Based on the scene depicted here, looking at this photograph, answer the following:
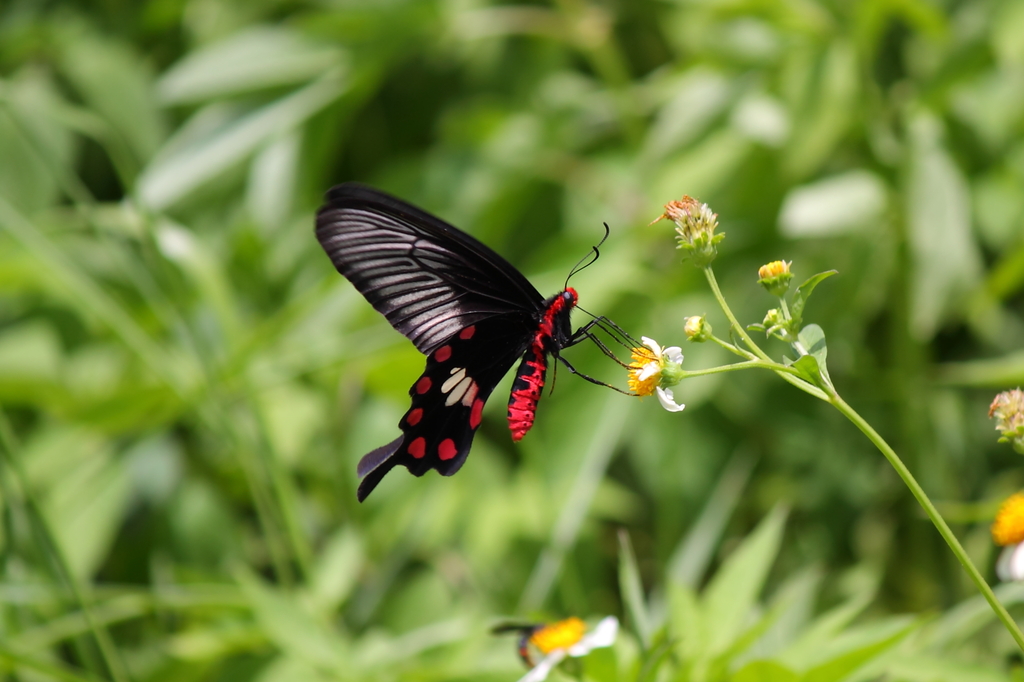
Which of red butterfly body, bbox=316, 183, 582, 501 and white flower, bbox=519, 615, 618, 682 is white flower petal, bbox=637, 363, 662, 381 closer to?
red butterfly body, bbox=316, 183, 582, 501

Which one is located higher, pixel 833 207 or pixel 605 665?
pixel 833 207

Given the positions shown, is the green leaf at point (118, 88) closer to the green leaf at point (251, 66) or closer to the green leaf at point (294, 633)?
the green leaf at point (251, 66)

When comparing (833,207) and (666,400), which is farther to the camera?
(833,207)

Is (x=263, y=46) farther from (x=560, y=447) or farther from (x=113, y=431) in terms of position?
(x=560, y=447)

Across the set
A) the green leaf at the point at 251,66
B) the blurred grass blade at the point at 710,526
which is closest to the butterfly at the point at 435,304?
the blurred grass blade at the point at 710,526

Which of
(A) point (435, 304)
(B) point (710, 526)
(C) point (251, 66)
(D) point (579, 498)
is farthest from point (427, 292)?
(C) point (251, 66)

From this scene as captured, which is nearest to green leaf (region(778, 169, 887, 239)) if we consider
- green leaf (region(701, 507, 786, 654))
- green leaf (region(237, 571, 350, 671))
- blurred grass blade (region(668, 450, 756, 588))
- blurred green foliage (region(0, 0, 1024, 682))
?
blurred green foliage (region(0, 0, 1024, 682))

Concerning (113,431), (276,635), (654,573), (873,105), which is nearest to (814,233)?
(873,105)

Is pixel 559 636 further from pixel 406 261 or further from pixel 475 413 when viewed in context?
pixel 406 261
